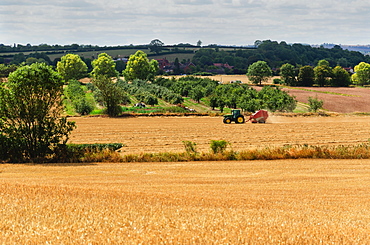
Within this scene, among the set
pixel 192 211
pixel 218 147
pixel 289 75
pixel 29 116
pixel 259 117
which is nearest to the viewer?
pixel 192 211

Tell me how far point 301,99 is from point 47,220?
8864cm

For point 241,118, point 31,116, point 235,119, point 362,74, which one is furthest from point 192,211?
point 362,74

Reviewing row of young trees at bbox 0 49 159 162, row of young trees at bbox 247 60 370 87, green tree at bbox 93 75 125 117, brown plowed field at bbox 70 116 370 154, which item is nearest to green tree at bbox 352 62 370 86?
row of young trees at bbox 247 60 370 87

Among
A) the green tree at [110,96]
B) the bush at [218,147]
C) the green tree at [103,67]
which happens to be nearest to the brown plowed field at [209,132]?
the green tree at [110,96]

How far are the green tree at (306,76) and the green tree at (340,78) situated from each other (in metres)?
6.77

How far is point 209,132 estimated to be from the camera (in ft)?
148

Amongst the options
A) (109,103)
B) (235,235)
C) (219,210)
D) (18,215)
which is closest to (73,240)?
(18,215)

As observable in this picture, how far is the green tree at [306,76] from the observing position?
131875 millimetres

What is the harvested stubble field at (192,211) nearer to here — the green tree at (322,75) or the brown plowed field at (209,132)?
the brown plowed field at (209,132)

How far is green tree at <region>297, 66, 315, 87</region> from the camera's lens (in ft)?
433

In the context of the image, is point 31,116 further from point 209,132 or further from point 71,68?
point 71,68

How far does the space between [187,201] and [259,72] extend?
410 ft

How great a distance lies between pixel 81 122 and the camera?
5184 centimetres

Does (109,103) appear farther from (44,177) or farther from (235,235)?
(235,235)
